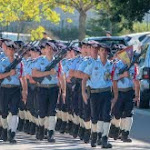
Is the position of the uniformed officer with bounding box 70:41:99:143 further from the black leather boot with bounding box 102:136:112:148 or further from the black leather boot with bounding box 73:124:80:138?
the black leather boot with bounding box 102:136:112:148

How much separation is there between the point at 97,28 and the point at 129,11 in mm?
34757

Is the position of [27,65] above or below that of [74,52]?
below

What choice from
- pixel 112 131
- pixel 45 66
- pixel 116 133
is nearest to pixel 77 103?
pixel 112 131

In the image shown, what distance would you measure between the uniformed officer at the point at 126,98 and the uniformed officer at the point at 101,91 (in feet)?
3.35

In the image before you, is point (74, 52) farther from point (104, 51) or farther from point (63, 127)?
point (104, 51)

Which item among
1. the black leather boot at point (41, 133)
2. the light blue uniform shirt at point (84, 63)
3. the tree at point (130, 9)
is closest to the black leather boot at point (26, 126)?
the black leather boot at point (41, 133)

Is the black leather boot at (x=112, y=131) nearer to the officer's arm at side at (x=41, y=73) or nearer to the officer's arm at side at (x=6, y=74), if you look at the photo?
the officer's arm at side at (x=41, y=73)

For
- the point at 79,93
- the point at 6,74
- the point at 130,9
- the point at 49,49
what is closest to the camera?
the point at 6,74

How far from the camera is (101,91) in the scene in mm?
14594

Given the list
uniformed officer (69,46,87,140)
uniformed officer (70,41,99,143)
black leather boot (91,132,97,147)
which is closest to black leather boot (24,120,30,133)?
uniformed officer (69,46,87,140)

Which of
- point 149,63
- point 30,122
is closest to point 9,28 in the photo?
point 149,63

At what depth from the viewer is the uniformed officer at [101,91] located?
14578 mm

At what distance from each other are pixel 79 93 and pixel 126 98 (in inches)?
39.8

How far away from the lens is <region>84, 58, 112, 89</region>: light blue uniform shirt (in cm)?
1456
